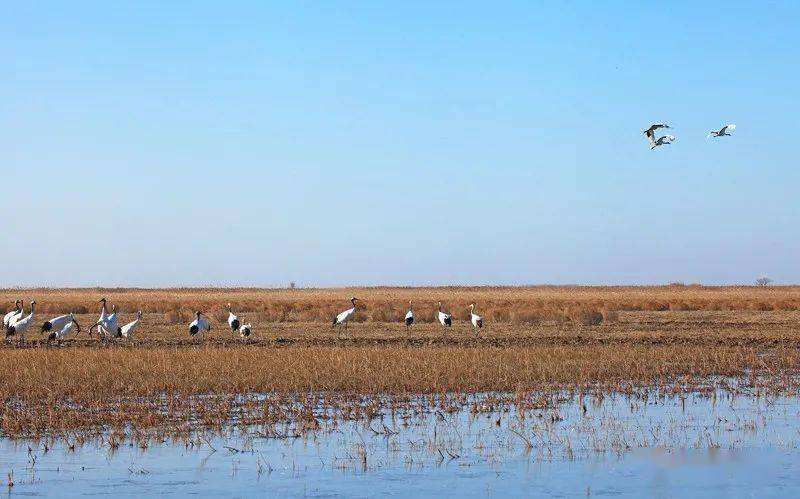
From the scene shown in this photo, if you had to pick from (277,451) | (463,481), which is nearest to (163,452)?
(277,451)

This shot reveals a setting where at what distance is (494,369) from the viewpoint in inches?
750

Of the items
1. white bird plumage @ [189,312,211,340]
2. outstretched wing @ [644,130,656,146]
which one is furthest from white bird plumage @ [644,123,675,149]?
white bird plumage @ [189,312,211,340]

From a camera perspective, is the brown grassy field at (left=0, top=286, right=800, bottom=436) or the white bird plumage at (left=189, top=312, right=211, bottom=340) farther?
the white bird plumage at (left=189, top=312, right=211, bottom=340)

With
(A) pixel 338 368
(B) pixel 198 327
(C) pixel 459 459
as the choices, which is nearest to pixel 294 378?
(A) pixel 338 368

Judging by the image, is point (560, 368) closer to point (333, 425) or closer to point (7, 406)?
point (333, 425)

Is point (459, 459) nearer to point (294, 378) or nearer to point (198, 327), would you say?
point (294, 378)

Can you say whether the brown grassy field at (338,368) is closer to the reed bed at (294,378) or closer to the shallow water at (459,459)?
Answer: the reed bed at (294,378)

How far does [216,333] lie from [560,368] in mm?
15263

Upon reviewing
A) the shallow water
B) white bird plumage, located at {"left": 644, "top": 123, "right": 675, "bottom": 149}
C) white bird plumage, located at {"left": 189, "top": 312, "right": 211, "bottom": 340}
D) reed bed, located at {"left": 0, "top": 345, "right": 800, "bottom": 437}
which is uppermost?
white bird plumage, located at {"left": 644, "top": 123, "right": 675, "bottom": 149}

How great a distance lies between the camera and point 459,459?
1149 centimetres

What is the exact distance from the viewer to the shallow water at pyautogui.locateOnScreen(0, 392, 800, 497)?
10203 millimetres

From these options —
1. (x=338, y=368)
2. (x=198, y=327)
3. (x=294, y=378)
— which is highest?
(x=198, y=327)

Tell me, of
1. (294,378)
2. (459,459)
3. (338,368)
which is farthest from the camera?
(338,368)

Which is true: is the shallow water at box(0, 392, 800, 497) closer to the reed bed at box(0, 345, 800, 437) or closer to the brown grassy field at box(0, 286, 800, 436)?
the reed bed at box(0, 345, 800, 437)
